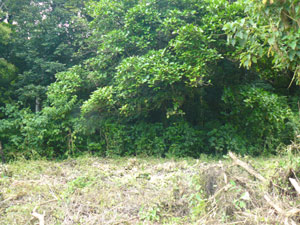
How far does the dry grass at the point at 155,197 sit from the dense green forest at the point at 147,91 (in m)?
2.11

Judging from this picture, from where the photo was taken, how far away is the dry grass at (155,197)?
3.10 m

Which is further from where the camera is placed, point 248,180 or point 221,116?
point 221,116

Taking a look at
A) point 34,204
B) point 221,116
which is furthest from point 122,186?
point 221,116

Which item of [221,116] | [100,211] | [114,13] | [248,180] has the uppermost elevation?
[114,13]

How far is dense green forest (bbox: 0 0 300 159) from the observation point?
20.3 feet

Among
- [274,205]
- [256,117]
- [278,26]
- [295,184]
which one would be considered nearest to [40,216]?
[274,205]

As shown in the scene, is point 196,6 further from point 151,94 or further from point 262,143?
point 262,143

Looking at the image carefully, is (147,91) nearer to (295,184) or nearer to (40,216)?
(40,216)

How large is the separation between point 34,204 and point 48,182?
91cm

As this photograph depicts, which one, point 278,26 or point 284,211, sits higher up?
point 278,26

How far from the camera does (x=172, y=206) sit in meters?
3.69

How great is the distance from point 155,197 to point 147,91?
3.29 m

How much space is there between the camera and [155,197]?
3.87 metres

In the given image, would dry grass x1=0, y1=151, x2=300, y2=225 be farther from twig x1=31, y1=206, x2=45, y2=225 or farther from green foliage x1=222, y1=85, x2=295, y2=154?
green foliage x1=222, y1=85, x2=295, y2=154
